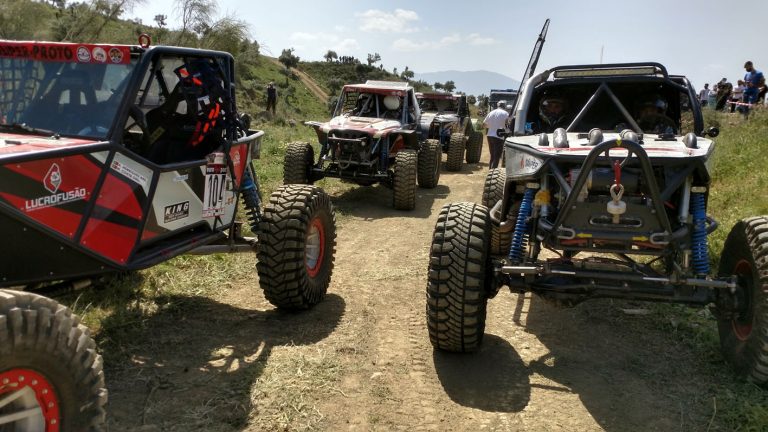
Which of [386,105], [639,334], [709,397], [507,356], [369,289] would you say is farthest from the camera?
[386,105]

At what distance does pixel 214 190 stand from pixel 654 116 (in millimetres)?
3921

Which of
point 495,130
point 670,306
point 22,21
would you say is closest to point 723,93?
point 495,130

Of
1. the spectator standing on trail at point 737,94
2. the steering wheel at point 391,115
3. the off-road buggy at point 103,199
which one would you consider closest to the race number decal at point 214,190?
the off-road buggy at point 103,199

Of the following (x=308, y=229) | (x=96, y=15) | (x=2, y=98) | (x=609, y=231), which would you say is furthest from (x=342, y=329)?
(x=96, y=15)

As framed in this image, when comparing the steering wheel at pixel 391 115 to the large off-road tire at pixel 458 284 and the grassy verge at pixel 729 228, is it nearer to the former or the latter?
the grassy verge at pixel 729 228

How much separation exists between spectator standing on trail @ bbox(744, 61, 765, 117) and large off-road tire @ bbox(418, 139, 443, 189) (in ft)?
28.2

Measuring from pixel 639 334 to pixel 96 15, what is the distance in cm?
2463

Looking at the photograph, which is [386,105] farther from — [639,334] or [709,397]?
[709,397]

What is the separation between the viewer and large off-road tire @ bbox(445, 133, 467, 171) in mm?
13922

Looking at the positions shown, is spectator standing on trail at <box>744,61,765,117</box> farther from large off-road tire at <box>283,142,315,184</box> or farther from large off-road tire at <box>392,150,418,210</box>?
large off-road tire at <box>283,142,315,184</box>

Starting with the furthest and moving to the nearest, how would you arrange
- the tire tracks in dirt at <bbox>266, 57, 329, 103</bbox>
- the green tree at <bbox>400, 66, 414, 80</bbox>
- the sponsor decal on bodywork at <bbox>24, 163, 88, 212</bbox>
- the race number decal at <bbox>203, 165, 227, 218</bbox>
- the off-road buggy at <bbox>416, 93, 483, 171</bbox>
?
the green tree at <bbox>400, 66, 414, 80</bbox> → the tire tracks in dirt at <bbox>266, 57, 329, 103</bbox> → the off-road buggy at <bbox>416, 93, 483, 171</bbox> → the race number decal at <bbox>203, 165, 227, 218</bbox> → the sponsor decal on bodywork at <bbox>24, 163, 88, 212</bbox>

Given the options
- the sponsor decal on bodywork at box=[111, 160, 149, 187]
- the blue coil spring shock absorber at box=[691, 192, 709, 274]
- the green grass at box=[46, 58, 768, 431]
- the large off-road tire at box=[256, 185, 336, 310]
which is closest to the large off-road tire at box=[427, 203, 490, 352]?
the green grass at box=[46, 58, 768, 431]

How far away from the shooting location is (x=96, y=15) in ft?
75.9

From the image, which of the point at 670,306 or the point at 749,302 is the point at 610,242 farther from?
the point at 670,306
